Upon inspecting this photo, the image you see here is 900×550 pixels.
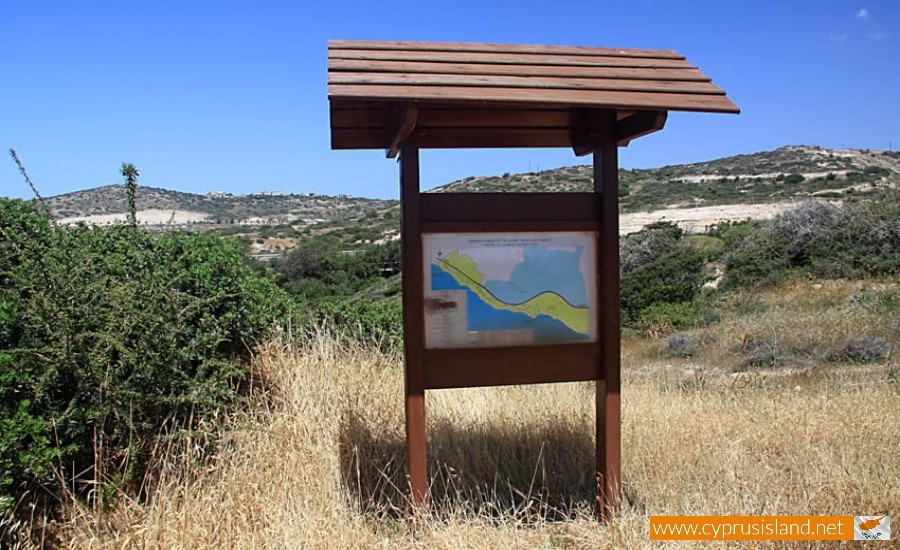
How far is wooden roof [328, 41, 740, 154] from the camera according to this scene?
11.7 ft

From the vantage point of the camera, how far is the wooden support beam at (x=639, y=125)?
3.91 metres

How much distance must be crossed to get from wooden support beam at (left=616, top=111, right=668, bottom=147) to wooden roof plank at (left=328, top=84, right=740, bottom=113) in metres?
0.15

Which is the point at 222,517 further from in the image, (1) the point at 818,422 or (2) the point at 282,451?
(1) the point at 818,422

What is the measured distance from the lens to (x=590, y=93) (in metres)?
3.74

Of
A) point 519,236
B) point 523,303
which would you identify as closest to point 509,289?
point 523,303

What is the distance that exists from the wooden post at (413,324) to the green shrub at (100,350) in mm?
1322

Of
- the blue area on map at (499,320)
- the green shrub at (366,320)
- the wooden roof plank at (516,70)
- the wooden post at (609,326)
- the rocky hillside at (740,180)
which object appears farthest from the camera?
the rocky hillside at (740,180)

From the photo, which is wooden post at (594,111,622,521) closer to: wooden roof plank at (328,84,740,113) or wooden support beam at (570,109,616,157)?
wooden support beam at (570,109,616,157)

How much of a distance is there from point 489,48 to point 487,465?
8.61ft

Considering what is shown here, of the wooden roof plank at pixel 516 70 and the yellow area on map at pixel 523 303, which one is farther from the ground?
the wooden roof plank at pixel 516 70

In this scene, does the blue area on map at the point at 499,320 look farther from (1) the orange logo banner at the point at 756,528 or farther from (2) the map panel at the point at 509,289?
(1) the orange logo banner at the point at 756,528

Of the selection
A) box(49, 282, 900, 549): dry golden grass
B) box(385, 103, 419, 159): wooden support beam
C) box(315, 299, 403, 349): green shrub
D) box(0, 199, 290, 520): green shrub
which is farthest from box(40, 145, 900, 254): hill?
box(385, 103, 419, 159): wooden support beam

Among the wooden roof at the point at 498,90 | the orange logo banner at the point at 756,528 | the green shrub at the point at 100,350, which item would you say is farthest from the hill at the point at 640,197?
the orange logo banner at the point at 756,528

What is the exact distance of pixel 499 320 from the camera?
3.97 meters
